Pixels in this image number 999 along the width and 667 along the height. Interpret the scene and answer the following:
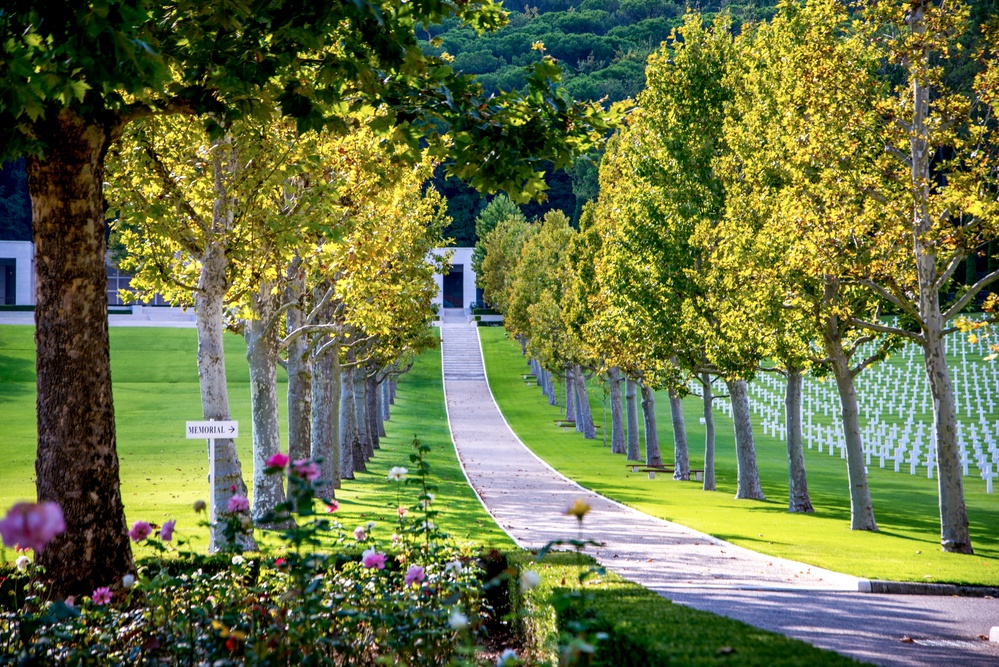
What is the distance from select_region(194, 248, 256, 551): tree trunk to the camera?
1364cm

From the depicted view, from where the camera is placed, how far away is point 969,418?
40.0 metres

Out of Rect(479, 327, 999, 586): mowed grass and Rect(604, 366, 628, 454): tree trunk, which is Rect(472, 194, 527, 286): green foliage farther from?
Rect(604, 366, 628, 454): tree trunk

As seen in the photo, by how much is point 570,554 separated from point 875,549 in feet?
23.9

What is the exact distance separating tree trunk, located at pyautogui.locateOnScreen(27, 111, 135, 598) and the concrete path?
570cm

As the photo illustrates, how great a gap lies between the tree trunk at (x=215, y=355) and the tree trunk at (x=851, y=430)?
11.0 m

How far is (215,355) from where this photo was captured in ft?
45.4

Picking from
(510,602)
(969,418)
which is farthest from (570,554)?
(969,418)

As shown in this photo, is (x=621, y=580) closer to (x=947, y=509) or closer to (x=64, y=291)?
(x=64, y=291)

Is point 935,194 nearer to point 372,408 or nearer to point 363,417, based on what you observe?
point 363,417

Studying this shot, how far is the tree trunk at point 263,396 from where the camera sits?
16.0 metres

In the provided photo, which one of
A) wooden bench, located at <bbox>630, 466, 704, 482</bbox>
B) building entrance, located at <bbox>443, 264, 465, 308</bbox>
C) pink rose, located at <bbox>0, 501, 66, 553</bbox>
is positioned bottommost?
wooden bench, located at <bbox>630, 466, 704, 482</bbox>

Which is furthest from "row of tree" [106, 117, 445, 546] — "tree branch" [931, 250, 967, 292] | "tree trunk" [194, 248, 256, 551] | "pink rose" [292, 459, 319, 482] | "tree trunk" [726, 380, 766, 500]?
"tree trunk" [726, 380, 766, 500]

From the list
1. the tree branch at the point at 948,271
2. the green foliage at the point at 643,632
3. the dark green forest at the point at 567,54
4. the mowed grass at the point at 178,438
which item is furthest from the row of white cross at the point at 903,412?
the dark green forest at the point at 567,54

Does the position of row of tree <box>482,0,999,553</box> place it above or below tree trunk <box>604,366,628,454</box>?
above
